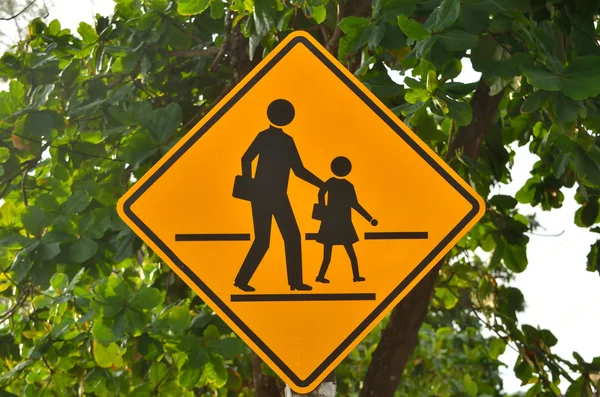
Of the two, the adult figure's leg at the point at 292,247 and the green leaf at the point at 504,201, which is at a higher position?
the adult figure's leg at the point at 292,247

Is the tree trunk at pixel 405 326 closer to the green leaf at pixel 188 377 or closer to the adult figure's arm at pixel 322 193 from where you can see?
the green leaf at pixel 188 377

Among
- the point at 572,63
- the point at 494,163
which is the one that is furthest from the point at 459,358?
the point at 572,63

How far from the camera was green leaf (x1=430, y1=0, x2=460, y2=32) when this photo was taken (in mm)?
2277

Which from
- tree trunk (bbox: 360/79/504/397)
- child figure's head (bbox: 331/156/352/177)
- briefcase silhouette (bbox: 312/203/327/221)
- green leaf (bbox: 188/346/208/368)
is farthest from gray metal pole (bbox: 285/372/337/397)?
tree trunk (bbox: 360/79/504/397)

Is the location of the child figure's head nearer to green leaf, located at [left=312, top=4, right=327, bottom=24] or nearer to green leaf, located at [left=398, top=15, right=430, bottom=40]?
green leaf, located at [left=398, top=15, right=430, bottom=40]

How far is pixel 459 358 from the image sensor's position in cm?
678

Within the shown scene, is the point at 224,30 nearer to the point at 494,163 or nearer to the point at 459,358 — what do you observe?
the point at 494,163

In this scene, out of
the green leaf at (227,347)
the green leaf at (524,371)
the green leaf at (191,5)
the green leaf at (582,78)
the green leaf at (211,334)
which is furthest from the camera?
the green leaf at (524,371)

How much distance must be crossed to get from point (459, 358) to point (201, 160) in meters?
5.16

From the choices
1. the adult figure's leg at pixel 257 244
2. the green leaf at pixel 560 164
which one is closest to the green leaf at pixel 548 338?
the green leaf at pixel 560 164

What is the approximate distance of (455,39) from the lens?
2.41 metres

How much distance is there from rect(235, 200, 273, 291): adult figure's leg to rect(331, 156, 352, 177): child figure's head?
7.9 inches

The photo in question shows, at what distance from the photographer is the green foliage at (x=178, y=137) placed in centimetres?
256

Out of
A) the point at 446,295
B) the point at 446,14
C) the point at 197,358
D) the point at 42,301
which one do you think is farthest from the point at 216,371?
the point at 446,295
